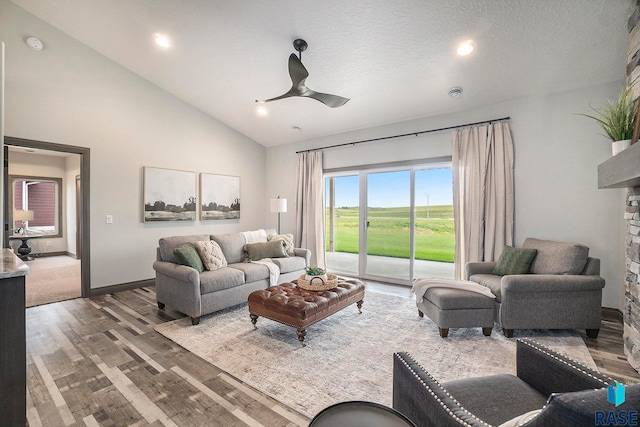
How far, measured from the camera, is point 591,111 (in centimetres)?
347

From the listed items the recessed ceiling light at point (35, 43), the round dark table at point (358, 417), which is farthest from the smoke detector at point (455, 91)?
the recessed ceiling light at point (35, 43)

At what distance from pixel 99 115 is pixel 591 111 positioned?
6.84 metres

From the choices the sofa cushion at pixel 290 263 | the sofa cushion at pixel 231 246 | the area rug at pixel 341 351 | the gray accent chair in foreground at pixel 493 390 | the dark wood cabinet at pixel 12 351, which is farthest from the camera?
the sofa cushion at pixel 290 263

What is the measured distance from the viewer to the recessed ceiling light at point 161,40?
12.1 feet

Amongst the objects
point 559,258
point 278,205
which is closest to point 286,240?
point 278,205

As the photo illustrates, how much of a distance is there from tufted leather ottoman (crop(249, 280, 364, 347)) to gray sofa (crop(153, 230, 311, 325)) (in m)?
0.64

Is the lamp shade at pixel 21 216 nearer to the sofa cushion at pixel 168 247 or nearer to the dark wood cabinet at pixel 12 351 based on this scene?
the sofa cushion at pixel 168 247

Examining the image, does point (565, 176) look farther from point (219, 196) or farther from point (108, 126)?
point (108, 126)

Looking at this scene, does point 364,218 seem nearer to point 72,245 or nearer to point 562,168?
point 562,168

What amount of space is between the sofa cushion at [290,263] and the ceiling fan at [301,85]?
242 cm

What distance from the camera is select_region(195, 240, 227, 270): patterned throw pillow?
3715mm

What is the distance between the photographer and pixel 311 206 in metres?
5.93

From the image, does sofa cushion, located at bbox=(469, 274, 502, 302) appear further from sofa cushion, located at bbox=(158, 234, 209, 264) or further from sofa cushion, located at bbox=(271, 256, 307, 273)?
sofa cushion, located at bbox=(158, 234, 209, 264)

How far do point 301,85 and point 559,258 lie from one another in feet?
11.4
